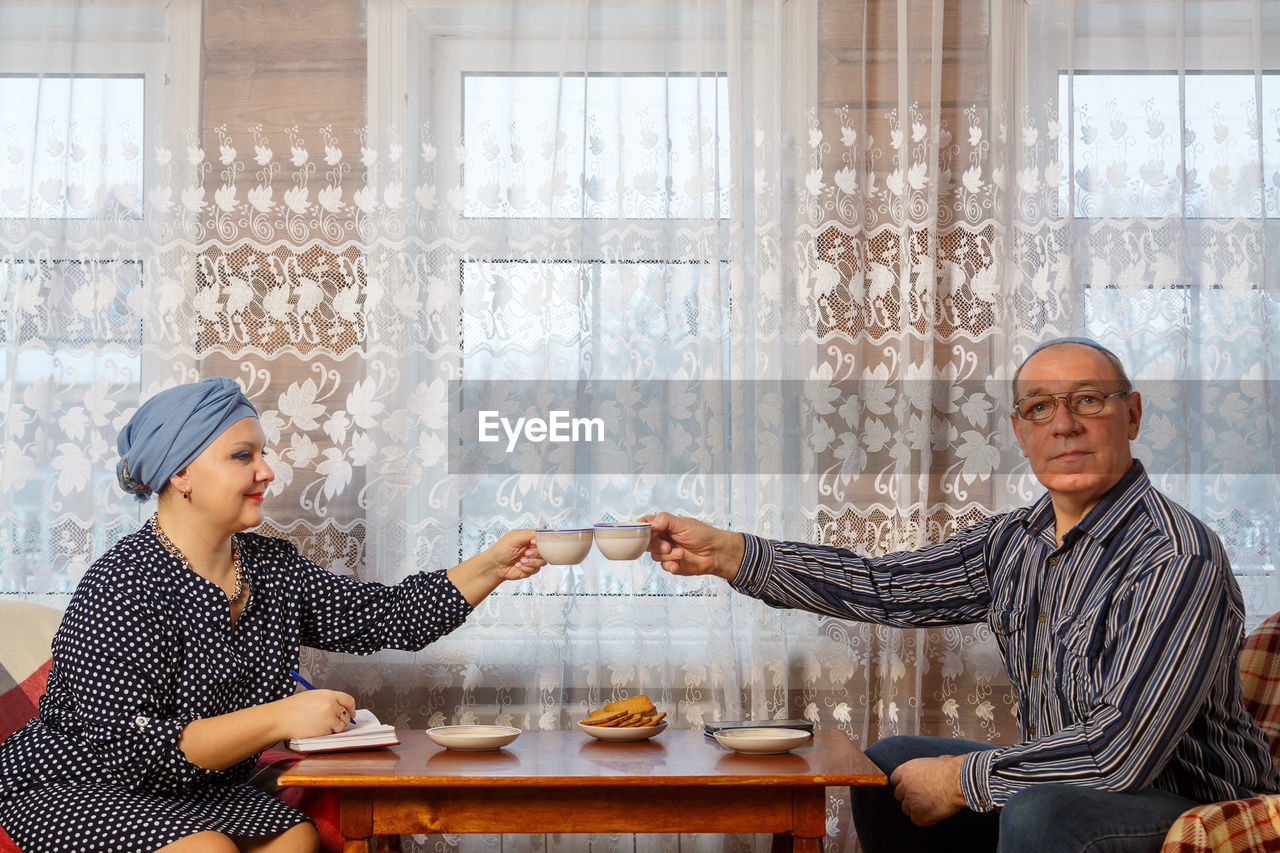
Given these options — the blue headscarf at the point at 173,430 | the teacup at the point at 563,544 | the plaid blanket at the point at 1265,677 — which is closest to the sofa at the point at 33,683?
the blue headscarf at the point at 173,430

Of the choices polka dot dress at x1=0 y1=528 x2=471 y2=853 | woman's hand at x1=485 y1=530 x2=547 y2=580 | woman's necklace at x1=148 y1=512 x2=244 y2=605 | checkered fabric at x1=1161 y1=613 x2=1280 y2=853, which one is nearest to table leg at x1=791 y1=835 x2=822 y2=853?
checkered fabric at x1=1161 y1=613 x2=1280 y2=853

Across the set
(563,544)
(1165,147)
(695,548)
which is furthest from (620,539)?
(1165,147)

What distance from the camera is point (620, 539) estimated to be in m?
2.01

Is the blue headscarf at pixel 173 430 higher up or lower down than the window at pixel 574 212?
lower down

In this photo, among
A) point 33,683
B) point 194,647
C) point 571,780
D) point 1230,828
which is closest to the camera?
point 1230,828

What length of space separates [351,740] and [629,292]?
3.82ft

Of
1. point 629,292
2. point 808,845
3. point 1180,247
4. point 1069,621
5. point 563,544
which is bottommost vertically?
point 808,845

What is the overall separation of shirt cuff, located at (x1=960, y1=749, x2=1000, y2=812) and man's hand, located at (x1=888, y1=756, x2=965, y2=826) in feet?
0.05

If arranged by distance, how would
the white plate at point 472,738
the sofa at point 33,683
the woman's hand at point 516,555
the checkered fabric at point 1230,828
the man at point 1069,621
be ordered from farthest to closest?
the woman's hand at point 516,555 < the sofa at point 33,683 < the white plate at point 472,738 < the man at point 1069,621 < the checkered fabric at point 1230,828

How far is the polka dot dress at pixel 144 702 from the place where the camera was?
179cm

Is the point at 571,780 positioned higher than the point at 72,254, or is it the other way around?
the point at 72,254

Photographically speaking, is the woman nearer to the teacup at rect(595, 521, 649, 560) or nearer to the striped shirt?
the teacup at rect(595, 521, 649, 560)

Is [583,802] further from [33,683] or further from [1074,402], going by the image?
[33,683]

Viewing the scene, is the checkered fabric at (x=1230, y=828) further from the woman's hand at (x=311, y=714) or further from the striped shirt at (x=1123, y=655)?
the woman's hand at (x=311, y=714)
